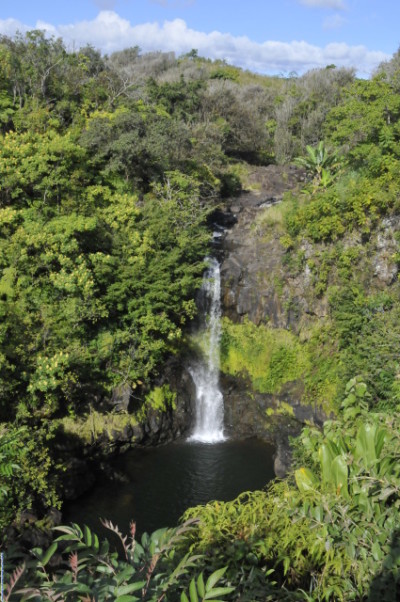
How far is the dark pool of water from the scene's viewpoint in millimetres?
15484

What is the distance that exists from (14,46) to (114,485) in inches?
854

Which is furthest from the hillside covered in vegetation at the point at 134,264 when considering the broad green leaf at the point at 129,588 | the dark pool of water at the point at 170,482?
the broad green leaf at the point at 129,588

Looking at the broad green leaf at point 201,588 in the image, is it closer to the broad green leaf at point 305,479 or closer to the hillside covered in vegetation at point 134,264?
the broad green leaf at point 305,479

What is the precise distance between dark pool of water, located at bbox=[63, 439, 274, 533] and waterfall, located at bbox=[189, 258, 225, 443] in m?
0.98

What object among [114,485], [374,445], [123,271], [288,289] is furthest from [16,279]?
[374,445]

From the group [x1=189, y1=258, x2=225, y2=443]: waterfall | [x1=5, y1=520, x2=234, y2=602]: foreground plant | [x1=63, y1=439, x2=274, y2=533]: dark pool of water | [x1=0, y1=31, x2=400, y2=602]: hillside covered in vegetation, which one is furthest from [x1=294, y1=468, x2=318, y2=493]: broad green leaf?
[x1=189, y1=258, x2=225, y2=443]: waterfall

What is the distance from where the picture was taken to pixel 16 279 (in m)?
17.6

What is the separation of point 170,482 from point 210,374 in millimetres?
5724

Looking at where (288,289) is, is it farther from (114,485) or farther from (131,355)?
(114,485)

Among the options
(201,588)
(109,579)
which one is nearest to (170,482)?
(109,579)

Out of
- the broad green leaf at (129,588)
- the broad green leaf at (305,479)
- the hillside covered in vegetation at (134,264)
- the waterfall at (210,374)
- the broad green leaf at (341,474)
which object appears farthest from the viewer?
the waterfall at (210,374)

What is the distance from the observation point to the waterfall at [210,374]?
68.5 ft

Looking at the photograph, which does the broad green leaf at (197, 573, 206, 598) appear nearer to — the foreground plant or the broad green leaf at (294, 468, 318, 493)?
the foreground plant

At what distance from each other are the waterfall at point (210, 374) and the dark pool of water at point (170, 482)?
3.21ft
